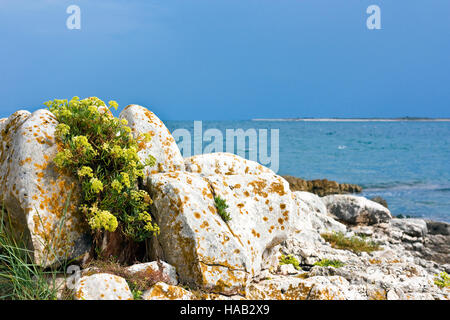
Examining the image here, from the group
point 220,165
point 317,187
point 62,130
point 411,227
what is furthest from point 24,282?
point 317,187

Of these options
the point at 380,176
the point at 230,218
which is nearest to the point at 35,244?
the point at 230,218

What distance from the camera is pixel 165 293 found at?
605 centimetres

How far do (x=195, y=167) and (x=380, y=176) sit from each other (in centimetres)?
3137

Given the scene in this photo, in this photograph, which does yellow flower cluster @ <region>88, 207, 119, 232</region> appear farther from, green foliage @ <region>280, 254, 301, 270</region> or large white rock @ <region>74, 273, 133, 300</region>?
green foliage @ <region>280, 254, 301, 270</region>

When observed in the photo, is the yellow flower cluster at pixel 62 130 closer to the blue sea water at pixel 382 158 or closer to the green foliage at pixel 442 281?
the green foliage at pixel 442 281

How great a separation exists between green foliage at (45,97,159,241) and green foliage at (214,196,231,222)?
1.20 meters

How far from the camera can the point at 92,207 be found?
6543 mm

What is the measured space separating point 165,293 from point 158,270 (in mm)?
536

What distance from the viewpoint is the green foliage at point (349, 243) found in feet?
38.9

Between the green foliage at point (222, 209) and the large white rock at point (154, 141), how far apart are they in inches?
54.6

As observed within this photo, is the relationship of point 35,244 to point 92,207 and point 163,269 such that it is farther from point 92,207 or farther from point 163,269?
point 163,269

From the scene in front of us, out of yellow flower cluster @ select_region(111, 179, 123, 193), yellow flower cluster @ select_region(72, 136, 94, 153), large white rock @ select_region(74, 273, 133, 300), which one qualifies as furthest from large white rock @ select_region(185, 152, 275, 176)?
large white rock @ select_region(74, 273, 133, 300)

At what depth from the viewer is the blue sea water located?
1133 inches
